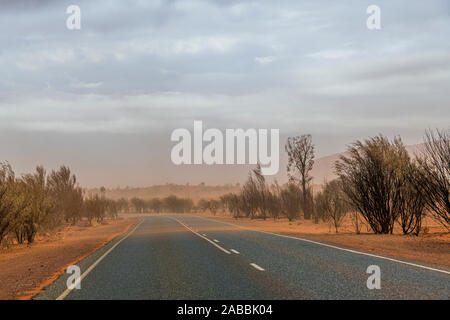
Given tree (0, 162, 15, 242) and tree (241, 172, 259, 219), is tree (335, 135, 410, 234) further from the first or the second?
tree (241, 172, 259, 219)

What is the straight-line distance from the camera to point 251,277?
31.4ft

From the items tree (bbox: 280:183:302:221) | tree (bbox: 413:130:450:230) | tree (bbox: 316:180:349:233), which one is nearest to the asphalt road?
tree (bbox: 413:130:450:230)

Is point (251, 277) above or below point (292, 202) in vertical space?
below

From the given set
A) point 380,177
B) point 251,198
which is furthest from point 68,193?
point 380,177

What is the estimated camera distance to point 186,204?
370ft

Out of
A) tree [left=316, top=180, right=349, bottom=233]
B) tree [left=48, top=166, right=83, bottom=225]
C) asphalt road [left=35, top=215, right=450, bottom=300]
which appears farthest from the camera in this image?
tree [left=48, top=166, right=83, bottom=225]

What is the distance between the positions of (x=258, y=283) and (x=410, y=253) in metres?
8.36

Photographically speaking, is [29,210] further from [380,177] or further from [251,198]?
[251,198]

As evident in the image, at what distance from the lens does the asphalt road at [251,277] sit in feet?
25.6

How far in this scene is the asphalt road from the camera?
7.80 metres

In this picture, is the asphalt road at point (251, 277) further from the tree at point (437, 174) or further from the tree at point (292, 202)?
the tree at point (292, 202)
